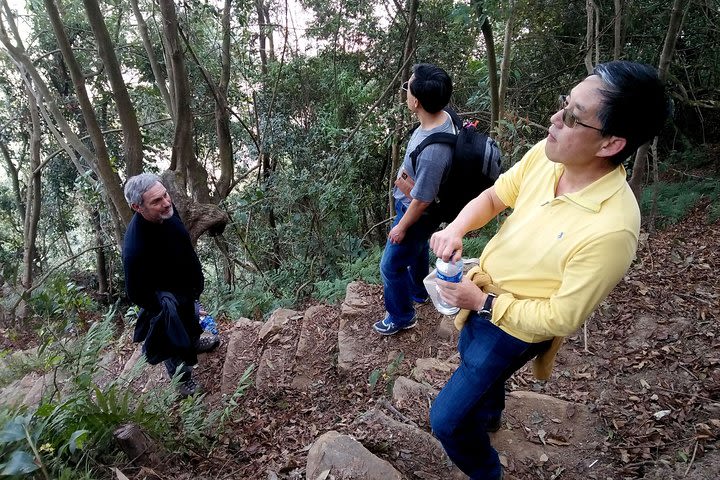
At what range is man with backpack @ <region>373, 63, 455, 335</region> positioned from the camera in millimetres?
2844

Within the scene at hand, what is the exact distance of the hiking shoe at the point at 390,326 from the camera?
393 centimetres

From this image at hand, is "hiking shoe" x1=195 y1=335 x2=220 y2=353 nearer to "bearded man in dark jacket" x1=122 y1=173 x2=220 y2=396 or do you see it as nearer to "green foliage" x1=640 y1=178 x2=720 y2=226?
"bearded man in dark jacket" x1=122 y1=173 x2=220 y2=396

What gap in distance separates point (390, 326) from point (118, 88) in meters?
4.38

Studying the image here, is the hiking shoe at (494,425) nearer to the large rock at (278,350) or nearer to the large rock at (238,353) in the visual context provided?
the large rock at (278,350)

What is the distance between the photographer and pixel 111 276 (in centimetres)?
1070

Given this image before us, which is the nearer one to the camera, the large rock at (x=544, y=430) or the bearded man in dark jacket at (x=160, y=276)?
the large rock at (x=544, y=430)

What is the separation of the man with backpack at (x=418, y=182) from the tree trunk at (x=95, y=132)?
4.00 metres

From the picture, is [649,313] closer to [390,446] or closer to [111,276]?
[390,446]

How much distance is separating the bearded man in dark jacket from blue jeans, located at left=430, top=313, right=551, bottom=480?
2.07 metres

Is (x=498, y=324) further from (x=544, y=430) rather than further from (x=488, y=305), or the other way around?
(x=544, y=430)

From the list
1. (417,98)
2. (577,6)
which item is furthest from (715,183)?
(417,98)

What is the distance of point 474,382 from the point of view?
6.11 feet

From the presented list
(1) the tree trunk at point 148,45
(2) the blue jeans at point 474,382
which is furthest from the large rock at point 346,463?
(1) the tree trunk at point 148,45

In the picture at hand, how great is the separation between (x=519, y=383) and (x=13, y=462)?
300 centimetres
